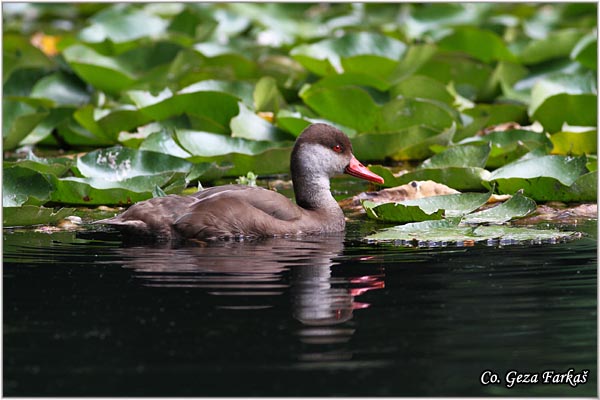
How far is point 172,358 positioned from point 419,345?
1.14 meters

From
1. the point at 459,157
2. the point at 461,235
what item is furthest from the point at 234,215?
the point at 459,157

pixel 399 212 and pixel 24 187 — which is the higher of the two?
pixel 24 187

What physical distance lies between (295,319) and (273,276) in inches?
40.0

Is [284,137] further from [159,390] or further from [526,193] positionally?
[159,390]

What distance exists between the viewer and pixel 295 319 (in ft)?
18.5

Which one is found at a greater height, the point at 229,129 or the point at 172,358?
the point at 229,129

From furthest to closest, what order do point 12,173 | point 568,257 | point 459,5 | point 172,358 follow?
point 459,5 → point 12,173 → point 568,257 → point 172,358

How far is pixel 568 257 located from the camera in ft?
23.2

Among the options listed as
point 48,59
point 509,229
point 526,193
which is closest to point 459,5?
point 48,59

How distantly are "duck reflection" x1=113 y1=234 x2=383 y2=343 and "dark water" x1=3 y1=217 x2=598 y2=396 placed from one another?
1 centimetres

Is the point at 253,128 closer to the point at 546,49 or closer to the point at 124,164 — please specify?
the point at 124,164

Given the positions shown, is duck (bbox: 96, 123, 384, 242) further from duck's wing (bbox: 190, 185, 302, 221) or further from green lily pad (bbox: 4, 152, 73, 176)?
green lily pad (bbox: 4, 152, 73, 176)

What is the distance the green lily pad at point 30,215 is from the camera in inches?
315

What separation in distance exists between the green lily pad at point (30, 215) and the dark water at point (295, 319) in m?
0.39
